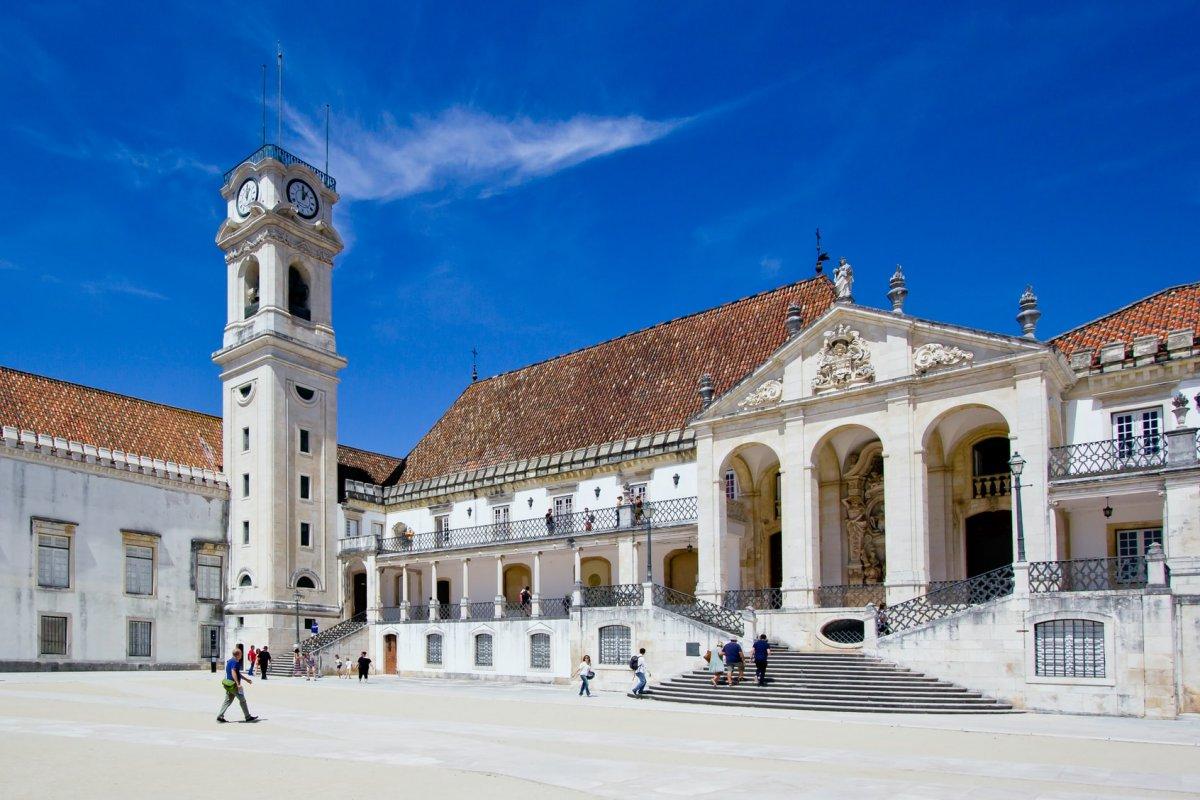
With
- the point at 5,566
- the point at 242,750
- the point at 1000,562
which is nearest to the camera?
the point at 242,750

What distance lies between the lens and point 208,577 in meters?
41.7

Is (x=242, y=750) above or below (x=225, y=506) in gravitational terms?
below

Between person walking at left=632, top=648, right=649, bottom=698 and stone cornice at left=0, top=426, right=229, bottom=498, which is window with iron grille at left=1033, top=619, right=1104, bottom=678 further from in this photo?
stone cornice at left=0, top=426, right=229, bottom=498

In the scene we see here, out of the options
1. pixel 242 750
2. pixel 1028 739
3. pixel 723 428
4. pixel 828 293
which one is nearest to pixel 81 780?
pixel 242 750

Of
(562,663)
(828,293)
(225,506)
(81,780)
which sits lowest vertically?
(562,663)

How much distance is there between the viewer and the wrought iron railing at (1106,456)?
75.9 ft

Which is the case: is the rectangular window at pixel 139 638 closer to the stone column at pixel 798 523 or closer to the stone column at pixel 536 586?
the stone column at pixel 536 586

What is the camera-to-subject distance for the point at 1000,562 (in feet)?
88.7

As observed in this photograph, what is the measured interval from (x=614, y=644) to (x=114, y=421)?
24.5 metres

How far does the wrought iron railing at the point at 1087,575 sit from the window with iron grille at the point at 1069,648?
2.67ft

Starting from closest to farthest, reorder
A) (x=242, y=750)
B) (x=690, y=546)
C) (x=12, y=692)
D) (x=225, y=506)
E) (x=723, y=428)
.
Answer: (x=242, y=750) → (x=12, y=692) → (x=723, y=428) → (x=690, y=546) → (x=225, y=506)

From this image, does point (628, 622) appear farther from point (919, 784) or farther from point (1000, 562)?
point (919, 784)

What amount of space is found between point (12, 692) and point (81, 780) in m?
17.3

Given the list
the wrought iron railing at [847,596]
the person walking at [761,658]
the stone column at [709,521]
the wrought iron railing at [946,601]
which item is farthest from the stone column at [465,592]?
the wrought iron railing at [946,601]
